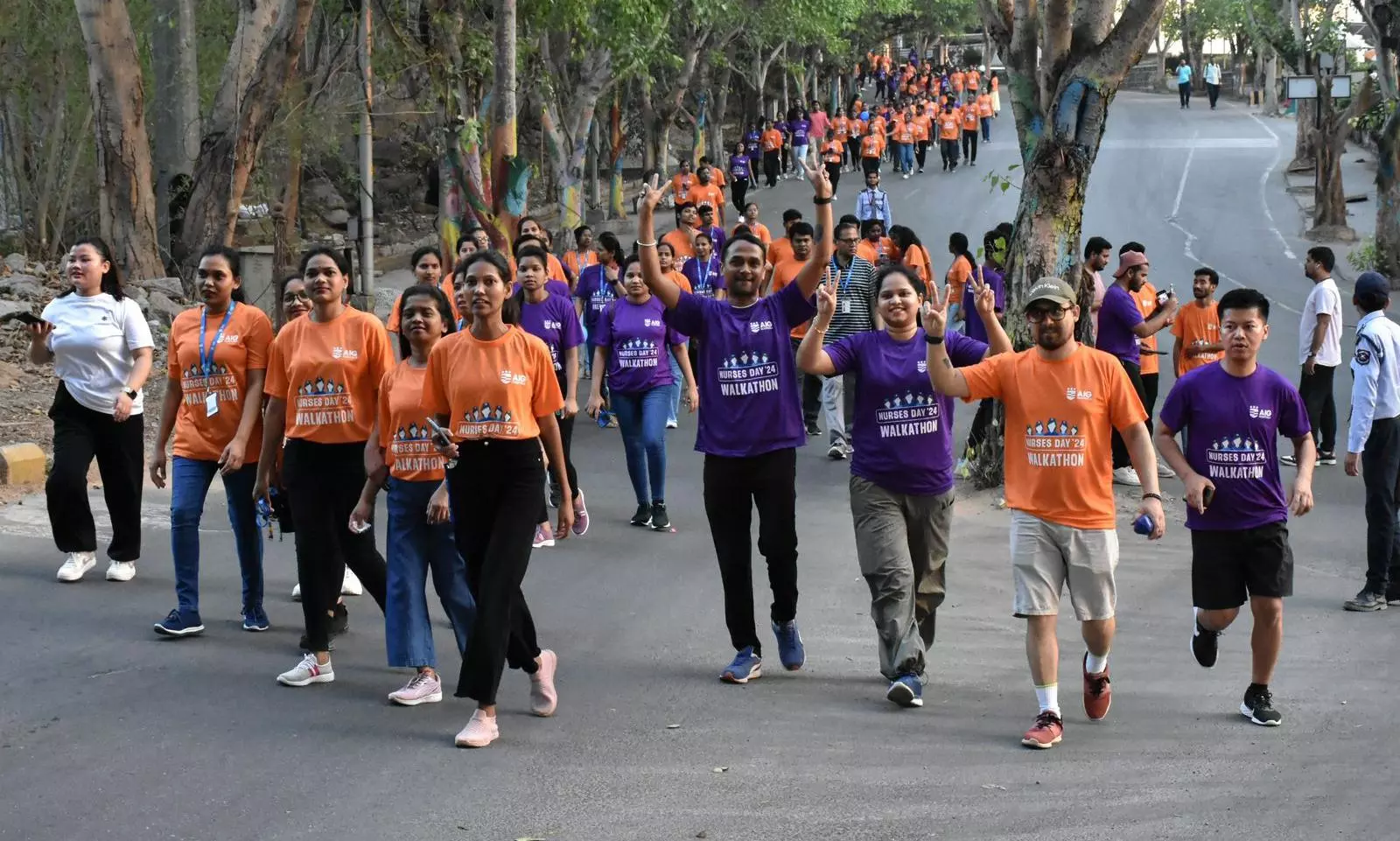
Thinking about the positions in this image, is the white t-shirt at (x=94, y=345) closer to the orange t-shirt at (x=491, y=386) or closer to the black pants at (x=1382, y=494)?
the orange t-shirt at (x=491, y=386)

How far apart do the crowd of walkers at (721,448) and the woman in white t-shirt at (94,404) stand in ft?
0.05

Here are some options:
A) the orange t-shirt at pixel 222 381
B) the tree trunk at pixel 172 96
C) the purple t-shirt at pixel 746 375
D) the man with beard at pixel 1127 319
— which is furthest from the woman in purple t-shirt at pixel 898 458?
the tree trunk at pixel 172 96

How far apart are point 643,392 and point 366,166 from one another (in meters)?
8.09

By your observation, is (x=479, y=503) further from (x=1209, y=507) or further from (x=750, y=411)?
(x=1209, y=507)

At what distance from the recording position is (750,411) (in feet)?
22.8

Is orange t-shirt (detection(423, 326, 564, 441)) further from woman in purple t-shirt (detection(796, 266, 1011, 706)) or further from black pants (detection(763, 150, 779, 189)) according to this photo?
black pants (detection(763, 150, 779, 189))

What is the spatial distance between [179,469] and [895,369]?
3.46m

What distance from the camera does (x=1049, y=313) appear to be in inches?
245

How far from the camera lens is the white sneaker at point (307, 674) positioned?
6.91 meters

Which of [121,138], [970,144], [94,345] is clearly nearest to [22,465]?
[94,345]

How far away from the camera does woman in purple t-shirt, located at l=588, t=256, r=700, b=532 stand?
10.5 m

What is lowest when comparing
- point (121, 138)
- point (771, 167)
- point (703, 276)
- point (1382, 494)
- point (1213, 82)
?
point (1382, 494)

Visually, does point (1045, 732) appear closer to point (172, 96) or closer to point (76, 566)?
point (76, 566)

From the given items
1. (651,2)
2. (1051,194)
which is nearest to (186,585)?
(1051,194)
